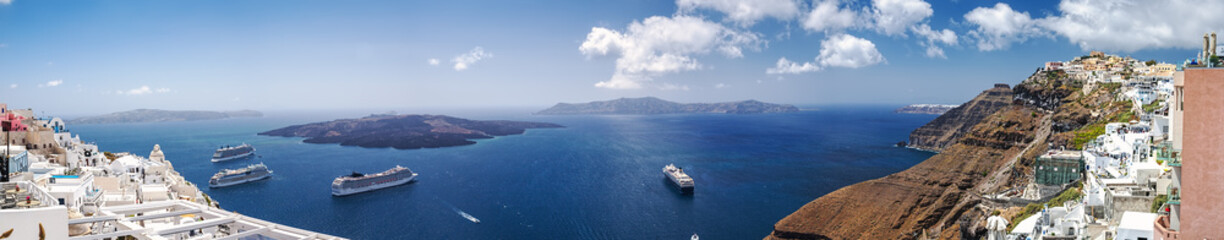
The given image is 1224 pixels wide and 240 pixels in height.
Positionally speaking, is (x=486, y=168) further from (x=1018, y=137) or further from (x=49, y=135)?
(x=1018, y=137)

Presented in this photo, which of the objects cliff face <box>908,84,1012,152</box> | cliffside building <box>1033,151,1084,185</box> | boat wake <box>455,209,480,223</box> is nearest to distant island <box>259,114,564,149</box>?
boat wake <box>455,209,480,223</box>

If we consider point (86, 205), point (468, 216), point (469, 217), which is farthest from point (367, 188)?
point (86, 205)

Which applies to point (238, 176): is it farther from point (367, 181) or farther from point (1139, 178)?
point (1139, 178)

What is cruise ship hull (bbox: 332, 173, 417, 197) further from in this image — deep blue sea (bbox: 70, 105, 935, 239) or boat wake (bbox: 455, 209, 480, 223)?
boat wake (bbox: 455, 209, 480, 223)

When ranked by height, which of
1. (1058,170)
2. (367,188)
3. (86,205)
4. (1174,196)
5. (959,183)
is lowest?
(367,188)

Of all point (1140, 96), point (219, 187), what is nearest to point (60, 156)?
point (219, 187)

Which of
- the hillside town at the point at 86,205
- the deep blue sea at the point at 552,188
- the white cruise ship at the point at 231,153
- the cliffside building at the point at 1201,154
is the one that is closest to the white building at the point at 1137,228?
the cliffside building at the point at 1201,154

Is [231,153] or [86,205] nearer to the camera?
[86,205]
